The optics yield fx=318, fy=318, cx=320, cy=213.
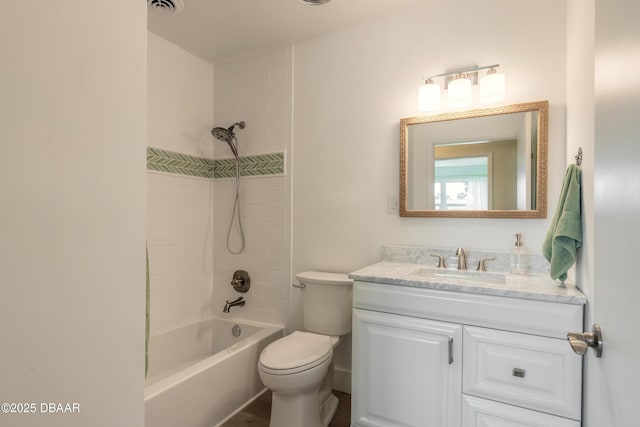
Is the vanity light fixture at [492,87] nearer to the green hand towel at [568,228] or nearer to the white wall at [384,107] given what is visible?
Result: the white wall at [384,107]

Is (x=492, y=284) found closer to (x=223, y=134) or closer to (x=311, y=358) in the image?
(x=311, y=358)

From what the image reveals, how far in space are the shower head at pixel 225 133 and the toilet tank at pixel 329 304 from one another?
4.24 feet

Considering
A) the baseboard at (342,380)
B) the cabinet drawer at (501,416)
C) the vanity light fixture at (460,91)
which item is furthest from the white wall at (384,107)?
the cabinet drawer at (501,416)

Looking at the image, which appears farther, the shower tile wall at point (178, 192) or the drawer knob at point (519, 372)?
the shower tile wall at point (178, 192)

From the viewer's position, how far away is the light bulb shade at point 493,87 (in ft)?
5.72

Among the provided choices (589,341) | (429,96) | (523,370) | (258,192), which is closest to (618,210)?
(589,341)

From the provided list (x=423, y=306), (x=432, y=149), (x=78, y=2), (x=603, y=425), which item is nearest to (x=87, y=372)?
(x=78, y=2)

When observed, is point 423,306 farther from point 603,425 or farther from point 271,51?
point 271,51

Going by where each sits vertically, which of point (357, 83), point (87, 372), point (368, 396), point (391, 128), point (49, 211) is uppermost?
point (357, 83)

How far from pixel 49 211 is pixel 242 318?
2.21 m

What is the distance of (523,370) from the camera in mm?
1293

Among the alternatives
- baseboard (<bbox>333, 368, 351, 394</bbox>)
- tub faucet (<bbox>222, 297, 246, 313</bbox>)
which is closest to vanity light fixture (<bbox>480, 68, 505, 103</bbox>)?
baseboard (<bbox>333, 368, 351, 394</bbox>)

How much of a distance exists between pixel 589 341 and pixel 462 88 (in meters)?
1.51

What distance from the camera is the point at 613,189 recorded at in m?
0.63
